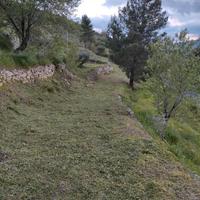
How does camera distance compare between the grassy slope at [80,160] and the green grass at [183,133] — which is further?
the green grass at [183,133]

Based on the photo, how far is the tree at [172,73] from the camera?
51.6 feet

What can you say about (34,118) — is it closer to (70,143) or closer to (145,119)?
(70,143)

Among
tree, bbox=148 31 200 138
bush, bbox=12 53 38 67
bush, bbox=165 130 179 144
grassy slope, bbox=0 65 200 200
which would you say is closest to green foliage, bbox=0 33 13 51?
bush, bbox=12 53 38 67

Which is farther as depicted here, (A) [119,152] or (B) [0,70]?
(B) [0,70]

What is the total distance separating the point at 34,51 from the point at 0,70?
6842mm

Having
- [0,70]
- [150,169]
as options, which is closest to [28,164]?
[150,169]

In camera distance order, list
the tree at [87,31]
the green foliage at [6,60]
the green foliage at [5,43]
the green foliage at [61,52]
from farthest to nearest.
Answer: the tree at [87,31] < the green foliage at [61,52] < the green foliage at [5,43] < the green foliage at [6,60]

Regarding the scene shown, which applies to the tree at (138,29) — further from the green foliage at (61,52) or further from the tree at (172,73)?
the tree at (172,73)

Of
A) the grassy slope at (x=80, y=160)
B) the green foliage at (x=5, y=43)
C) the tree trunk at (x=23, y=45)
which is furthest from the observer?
the tree trunk at (x=23, y=45)

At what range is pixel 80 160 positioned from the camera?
8773 mm

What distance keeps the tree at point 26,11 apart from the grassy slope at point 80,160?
7.78 metres

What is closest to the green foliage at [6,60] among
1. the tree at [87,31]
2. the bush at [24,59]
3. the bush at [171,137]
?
the bush at [24,59]

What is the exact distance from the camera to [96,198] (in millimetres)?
6949

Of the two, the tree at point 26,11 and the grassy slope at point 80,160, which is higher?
the tree at point 26,11
